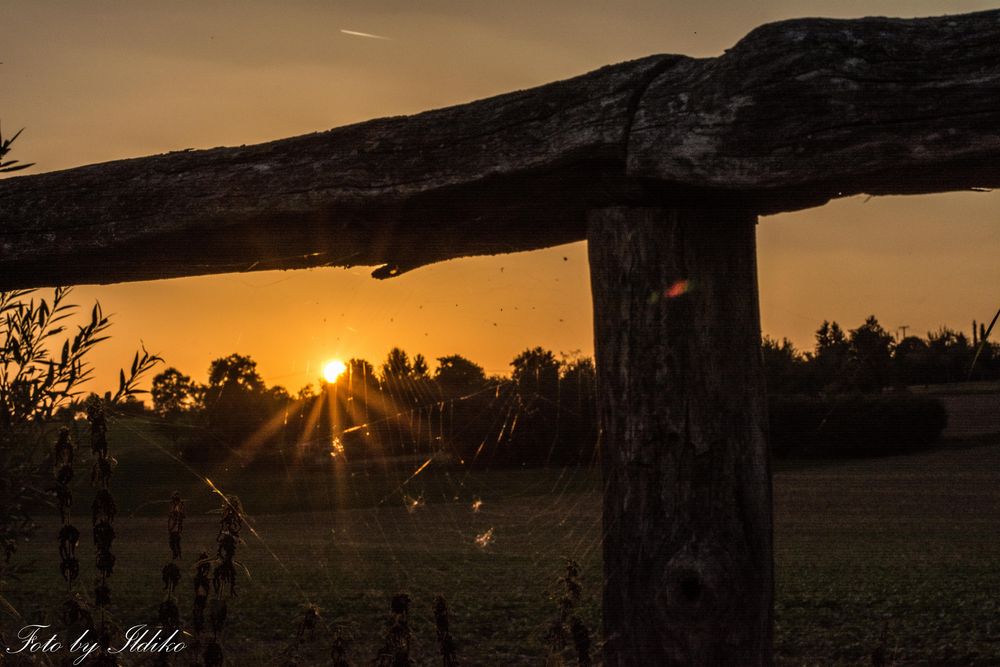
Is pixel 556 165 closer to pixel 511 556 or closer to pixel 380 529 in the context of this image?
pixel 511 556

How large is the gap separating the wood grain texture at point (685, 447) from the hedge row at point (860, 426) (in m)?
21.4

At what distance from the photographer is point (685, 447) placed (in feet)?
9.09

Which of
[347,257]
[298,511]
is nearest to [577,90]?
[347,257]

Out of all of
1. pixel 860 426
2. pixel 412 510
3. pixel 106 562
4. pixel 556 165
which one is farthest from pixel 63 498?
pixel 860 426

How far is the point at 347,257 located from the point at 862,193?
1.89 metres

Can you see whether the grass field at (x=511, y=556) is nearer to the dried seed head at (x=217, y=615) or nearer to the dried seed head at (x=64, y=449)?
the dried seed head at (x=64, y=449)

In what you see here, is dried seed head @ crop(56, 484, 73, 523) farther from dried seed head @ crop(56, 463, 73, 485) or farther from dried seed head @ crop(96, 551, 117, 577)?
dried seed head @ crop(96, 551, 117, 577)

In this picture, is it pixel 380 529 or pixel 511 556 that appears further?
pixel 380 529

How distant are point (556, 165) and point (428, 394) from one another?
760 centimetres

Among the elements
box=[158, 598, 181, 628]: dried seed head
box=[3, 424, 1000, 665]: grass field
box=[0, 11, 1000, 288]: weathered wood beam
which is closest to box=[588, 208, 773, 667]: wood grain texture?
box=[0, 11, 1000, 288]: weathered wood beam

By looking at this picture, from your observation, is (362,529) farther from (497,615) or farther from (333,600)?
(497,615)

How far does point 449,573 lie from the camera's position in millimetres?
10766

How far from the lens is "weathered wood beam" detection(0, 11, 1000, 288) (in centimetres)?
257

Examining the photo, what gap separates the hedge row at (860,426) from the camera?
2442 cm
